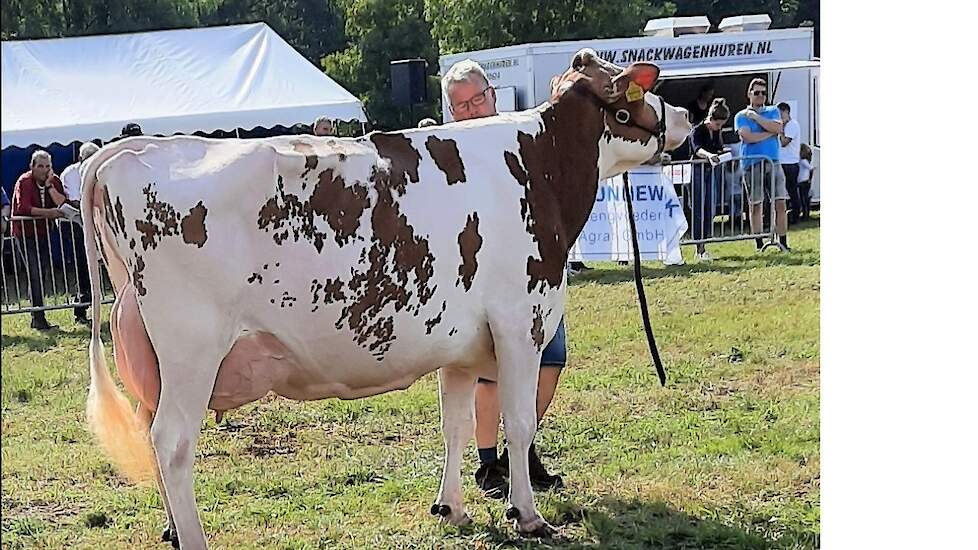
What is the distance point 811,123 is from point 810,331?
10.9 metres

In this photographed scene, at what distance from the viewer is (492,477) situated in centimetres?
550

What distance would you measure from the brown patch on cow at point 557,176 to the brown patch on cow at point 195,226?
4.21ft

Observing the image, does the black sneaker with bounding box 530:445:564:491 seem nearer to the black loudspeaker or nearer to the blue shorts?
the blue shorts

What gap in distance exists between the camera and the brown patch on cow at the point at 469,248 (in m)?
4.30

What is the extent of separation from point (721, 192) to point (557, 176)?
383 inches

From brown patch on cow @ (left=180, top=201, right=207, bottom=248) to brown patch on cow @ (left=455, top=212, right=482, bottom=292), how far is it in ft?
3.14

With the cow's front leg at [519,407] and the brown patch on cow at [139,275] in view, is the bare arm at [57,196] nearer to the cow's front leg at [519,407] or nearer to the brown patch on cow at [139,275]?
the cow's front leg at [519,407]

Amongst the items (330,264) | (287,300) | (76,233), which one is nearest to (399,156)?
(330,264)

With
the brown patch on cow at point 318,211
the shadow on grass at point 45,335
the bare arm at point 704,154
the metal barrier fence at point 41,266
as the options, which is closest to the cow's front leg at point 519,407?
the brown patch on cow at point 318,211

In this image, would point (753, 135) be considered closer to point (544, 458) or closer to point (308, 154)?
point (544, 458)
